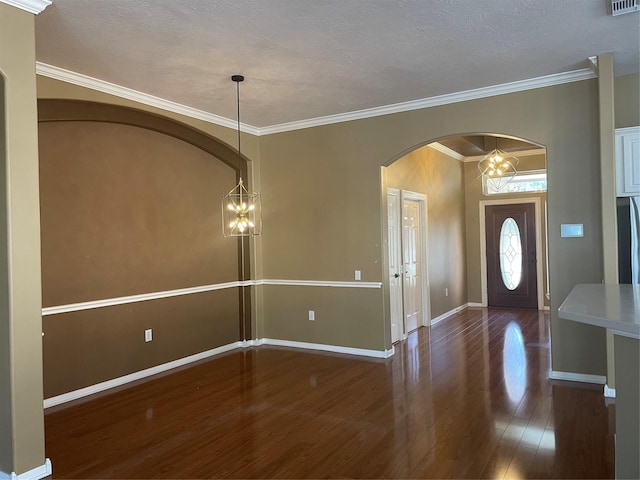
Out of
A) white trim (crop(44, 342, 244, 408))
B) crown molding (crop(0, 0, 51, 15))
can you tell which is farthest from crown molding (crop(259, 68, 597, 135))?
crown molding (crop(0, 0, 51, 15))

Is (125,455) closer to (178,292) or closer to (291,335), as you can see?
(178,292)

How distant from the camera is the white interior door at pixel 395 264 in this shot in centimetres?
603

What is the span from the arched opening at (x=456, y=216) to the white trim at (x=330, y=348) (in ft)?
2.17

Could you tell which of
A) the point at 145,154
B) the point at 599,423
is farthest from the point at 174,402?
the point at 599,423

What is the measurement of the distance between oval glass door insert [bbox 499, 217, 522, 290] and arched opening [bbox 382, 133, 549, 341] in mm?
95

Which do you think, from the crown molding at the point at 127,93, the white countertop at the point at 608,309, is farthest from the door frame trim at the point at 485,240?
the white countertop at the point at 608,309

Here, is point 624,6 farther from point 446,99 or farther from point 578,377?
point 578,377

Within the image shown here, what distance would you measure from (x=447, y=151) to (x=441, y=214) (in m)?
1.17

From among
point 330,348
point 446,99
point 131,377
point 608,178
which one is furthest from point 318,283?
point 608,178

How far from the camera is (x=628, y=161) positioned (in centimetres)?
386

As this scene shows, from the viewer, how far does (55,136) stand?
13.3 ft

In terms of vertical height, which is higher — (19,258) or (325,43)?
(325,43)

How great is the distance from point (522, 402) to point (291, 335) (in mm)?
3014

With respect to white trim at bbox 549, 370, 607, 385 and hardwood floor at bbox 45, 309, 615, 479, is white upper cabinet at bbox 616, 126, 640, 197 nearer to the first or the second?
white trim at bbox 549, 370, 607, 385
